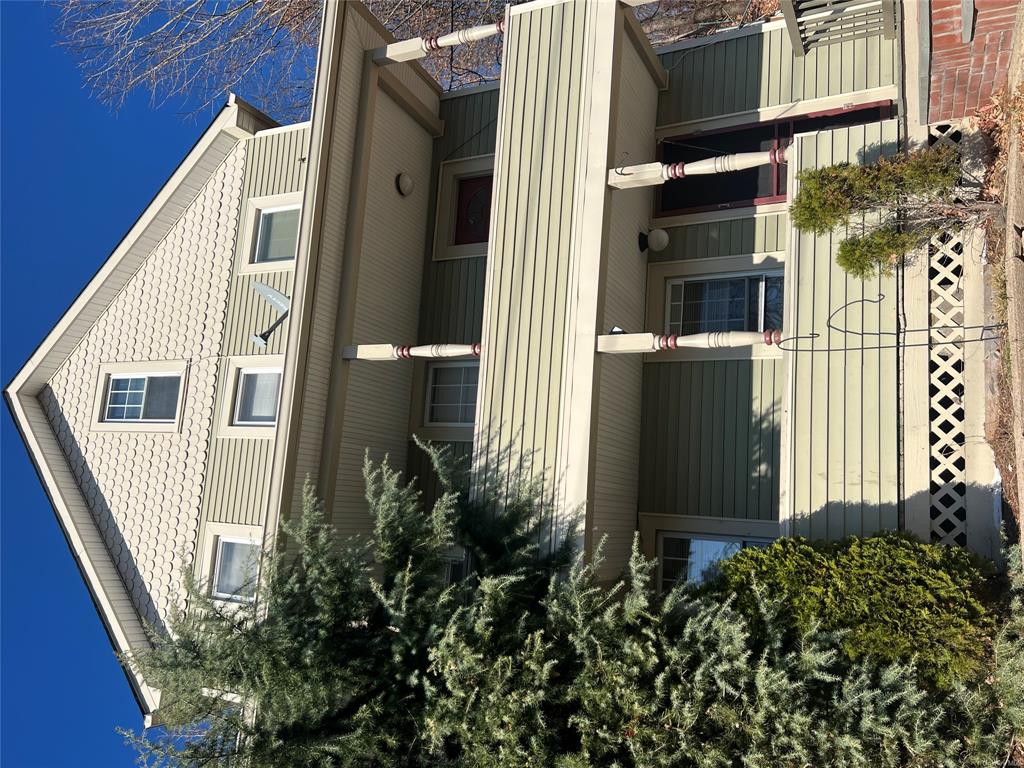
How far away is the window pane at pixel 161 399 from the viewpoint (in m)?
11.0

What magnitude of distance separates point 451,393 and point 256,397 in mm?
3141

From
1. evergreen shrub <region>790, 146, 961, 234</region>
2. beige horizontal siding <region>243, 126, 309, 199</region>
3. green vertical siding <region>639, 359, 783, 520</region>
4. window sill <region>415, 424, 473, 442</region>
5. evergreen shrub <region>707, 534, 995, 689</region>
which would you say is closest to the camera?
evergreen shrub <region>707, 534, 995, 689</region>

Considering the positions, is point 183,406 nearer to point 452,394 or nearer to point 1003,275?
point 452,394

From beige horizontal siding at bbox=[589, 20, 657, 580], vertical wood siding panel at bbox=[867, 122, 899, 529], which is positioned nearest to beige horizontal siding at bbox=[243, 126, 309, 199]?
beige horizontal siding at bbox=[589, 20, 657, 580]

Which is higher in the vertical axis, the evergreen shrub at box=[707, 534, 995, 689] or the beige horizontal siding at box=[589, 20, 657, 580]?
the beige horizontal siding at box=[589, 20, 657, 580]

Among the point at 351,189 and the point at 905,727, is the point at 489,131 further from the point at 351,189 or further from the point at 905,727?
the point at 905,727

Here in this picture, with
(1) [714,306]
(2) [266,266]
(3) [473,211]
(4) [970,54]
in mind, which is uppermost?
(4) [970,54]

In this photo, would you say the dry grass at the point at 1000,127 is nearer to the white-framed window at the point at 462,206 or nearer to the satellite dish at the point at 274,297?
the white-framed window at the point at 462,206

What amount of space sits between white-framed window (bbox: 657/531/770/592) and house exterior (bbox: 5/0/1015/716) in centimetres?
5

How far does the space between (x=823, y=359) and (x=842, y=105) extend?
437 cm

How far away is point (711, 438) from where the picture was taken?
32.3 feet

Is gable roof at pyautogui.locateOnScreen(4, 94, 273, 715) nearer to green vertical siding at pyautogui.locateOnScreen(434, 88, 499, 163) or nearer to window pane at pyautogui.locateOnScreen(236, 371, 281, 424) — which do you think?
green vertical siding at pyautogui.locateOnScreen(434, 88, 499, 163)

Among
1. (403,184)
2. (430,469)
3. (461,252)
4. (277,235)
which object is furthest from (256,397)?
(403,184)

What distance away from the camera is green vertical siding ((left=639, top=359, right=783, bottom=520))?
950cm
